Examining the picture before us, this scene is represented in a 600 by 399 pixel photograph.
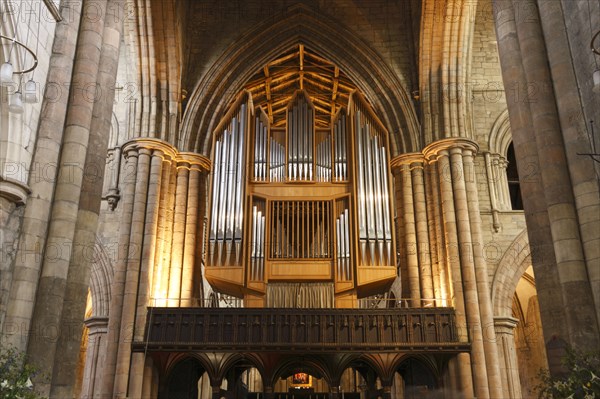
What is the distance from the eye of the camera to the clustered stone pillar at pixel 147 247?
14039 millimetres

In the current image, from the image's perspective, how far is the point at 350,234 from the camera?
15383mm

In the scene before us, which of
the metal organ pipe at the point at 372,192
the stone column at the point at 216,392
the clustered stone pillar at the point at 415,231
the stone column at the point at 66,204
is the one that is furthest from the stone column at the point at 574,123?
the stone column at the point at 216,392

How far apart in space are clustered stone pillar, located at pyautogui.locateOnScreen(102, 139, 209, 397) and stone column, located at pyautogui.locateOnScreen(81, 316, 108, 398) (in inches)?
71.4

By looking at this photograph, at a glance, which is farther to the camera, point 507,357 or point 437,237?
point 437,237

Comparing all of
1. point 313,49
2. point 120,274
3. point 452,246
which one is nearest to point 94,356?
point 120,274

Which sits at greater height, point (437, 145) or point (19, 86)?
point (437, 145)

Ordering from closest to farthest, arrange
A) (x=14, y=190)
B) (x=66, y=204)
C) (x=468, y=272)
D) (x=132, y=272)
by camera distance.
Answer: (x=14, y=190)
(x=66, y=204)
(x=468, y=272)
(x=132, y=272)

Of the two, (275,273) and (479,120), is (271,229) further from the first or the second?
(479,120)

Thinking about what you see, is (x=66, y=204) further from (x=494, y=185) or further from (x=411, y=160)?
(x=494, y=185)

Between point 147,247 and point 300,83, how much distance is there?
1119 cm

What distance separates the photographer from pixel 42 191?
827 centimetres

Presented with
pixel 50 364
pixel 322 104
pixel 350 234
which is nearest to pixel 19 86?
pixel 50 364

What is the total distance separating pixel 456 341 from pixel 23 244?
10.2m

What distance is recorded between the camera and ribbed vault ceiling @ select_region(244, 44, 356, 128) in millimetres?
22188
